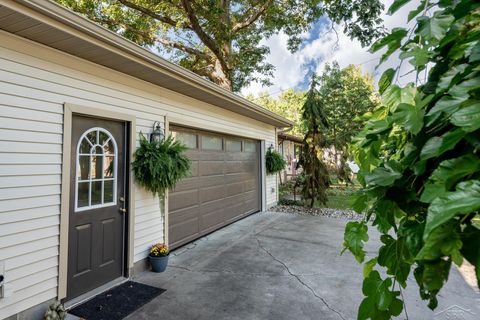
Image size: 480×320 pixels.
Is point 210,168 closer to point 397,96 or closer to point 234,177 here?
point 234,177

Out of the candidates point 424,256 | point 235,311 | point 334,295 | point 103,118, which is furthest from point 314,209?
point 424,256

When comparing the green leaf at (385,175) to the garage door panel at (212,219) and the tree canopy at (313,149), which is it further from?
the tree canopy at (313,149)

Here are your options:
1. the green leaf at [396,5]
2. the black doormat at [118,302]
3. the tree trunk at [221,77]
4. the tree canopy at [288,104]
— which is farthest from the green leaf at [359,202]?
the tree canopy at [288,104]

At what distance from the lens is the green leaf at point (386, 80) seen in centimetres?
74

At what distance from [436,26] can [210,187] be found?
204 inches

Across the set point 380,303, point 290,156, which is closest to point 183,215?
point 380,303

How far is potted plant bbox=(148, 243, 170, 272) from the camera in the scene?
3.79 m

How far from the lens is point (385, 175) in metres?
0.61

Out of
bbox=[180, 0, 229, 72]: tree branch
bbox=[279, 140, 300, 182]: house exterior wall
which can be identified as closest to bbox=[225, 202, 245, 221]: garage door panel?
bbox=[180, 0, 229, 72]: tree branch

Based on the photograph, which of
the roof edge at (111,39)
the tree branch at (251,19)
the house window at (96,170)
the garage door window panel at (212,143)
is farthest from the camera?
the tree branch at (251,19)

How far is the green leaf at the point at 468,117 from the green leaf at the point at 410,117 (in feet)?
0.30

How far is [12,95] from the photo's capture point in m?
2.55

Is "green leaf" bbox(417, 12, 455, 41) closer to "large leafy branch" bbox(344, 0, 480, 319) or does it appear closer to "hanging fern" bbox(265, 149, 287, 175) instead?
"large leafy branch" bbox(344, 0, 480, 319)

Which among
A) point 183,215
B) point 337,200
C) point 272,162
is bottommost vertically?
point 337,200
